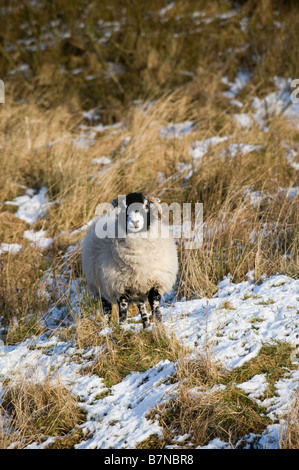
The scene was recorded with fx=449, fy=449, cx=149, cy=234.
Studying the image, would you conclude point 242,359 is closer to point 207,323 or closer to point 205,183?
point 207,323

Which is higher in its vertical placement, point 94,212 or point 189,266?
point 94,212

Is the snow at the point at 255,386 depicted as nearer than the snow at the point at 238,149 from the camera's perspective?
Yes

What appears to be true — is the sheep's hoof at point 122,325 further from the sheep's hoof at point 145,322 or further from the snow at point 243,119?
the snow at point 243,119

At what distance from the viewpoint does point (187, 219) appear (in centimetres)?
573

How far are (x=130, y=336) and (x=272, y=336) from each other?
47.1 inches

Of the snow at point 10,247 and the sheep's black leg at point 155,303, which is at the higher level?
the snow at point 10,247

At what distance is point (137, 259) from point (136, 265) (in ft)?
0.19

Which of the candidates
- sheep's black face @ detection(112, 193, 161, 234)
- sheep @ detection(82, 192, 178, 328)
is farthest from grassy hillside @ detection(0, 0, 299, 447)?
sheep's black face @ detection(112, 193, 161, 234)

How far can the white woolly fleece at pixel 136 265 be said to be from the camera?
12.9ft

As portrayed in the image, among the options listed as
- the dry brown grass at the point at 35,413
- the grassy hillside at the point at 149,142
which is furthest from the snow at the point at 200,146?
the dry brown grass at the point at 35,413

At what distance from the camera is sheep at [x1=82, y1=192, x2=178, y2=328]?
12.8 ft

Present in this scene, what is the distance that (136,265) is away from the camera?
395 cm

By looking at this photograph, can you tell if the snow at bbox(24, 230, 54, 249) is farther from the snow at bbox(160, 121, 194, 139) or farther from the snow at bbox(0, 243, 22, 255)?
the snow at bbox(160, 121, 194, 139)

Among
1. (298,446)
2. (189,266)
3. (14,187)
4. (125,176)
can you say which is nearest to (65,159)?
(14,187)
